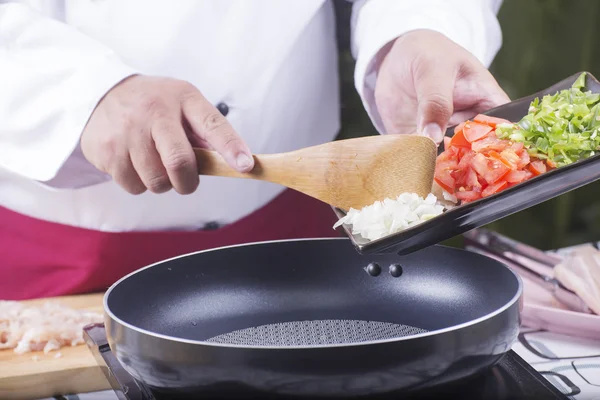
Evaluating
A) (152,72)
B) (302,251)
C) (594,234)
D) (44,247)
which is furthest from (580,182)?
(594,234)

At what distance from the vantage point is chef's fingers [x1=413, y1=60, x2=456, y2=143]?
1020 millimetres

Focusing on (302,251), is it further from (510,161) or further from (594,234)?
(594,234)

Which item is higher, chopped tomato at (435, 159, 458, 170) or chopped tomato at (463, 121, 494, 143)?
chopped tomato at (463, 121, 494, 143)

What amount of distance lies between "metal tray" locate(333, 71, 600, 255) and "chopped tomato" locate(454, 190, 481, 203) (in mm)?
54

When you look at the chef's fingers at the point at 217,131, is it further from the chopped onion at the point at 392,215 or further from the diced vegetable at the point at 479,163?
the diced vegetable at the point at 479,163

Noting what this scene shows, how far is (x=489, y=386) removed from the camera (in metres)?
0.68

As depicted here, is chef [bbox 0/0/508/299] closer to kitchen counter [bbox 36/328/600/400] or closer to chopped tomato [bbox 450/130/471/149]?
chopped tomato [bbox 450/130/471/149]

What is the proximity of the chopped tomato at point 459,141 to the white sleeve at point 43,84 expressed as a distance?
48 centimetres

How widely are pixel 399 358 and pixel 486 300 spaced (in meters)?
0.23

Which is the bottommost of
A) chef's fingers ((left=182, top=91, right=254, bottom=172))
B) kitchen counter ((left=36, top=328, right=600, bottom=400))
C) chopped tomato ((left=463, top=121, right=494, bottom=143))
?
kitchen counter ((left=36, top=328, right=600, bottom=400))

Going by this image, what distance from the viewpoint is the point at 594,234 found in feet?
8.68

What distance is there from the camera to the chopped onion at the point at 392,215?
80cm

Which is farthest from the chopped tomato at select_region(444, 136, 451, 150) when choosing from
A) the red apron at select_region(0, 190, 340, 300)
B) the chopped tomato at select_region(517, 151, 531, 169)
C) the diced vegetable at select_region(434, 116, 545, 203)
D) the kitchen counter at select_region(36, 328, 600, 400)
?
the red apron at select_region(0, 190, 340, 300)

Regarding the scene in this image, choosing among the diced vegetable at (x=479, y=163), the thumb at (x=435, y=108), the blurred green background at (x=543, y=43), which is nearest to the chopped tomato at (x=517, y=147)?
the diced vegetable at (x=479, y=163)
